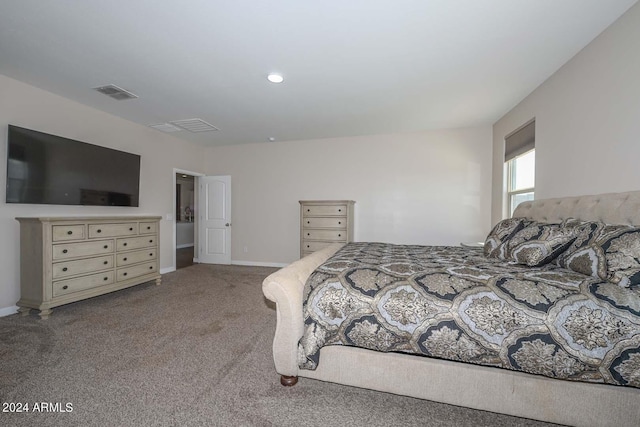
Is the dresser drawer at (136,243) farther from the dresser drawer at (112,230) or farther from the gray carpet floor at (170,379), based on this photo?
the gray carpet floor at (170,379)

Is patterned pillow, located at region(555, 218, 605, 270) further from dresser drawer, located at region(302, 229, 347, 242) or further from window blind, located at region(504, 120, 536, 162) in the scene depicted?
dresser drawer, located at region(302, 229, 347, 242)

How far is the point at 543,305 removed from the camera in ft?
4.27

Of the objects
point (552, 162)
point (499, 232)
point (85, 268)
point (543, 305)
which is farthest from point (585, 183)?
point (85, 268)

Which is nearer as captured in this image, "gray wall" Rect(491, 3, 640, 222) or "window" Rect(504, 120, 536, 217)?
"gray wall" Rect(491, 3, 640, 222)

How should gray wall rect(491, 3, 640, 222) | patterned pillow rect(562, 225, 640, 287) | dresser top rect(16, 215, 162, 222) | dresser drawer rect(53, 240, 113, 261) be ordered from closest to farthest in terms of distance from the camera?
patterned pillow rect(562, 225, 640, 287)
gray wall rect(491, 3, 640, 222)
dresser top rect(16, 215, 162, 222)
dresser drawer rect(53, 240, 113, 261)

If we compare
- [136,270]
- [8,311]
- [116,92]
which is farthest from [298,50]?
[8,311]

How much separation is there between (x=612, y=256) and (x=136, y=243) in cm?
480

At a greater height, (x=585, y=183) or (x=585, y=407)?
(x=585, y=183)

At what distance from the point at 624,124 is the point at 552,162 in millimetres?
895

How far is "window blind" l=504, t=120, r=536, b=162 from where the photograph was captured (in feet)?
10.9

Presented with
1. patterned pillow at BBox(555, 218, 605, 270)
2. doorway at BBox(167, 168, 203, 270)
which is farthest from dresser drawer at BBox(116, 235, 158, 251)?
patterned pillow at BBox(555, 218, 605, 270)

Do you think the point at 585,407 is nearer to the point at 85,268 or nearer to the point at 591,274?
the point at 591,274

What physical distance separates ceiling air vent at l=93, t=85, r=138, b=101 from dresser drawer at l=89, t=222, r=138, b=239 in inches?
63.2

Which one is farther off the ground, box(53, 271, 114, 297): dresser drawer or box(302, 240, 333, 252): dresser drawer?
box(302, 240, 333, 252): dresser drawer
